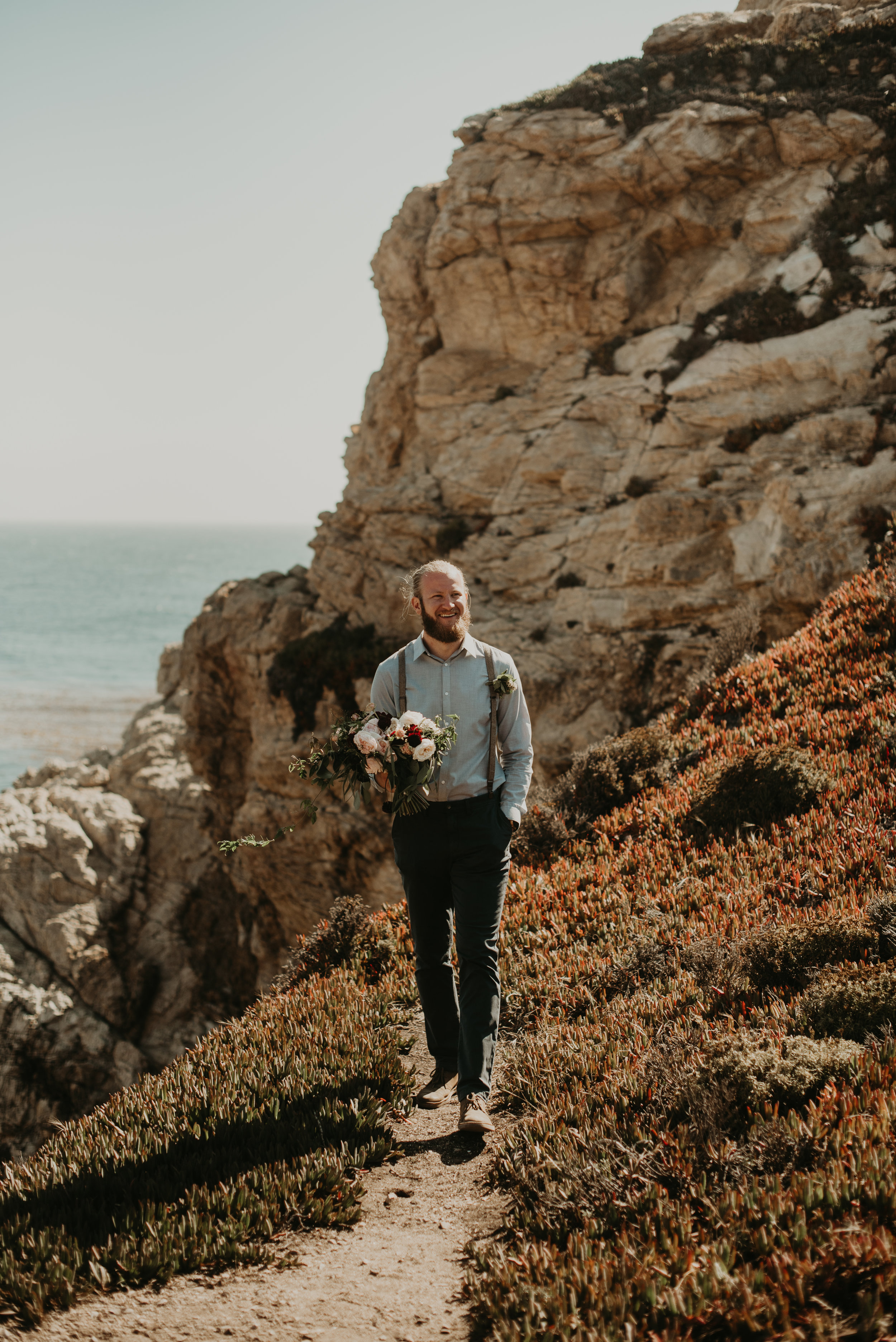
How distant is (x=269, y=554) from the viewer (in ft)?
636

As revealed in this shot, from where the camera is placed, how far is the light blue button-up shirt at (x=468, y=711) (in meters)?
4.86

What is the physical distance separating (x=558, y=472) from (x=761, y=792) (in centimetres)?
1529

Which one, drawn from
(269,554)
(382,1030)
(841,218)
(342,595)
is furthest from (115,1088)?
(269,554)

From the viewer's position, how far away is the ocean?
52188 mm

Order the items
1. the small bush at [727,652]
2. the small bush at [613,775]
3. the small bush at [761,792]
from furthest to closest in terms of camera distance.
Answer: the small bush at [727,652] → the small bush at [613,775] → the small bush at [761,792]

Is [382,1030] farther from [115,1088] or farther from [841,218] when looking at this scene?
[841,218]

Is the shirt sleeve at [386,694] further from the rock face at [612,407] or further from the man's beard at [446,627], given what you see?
the rock face at [612,407]

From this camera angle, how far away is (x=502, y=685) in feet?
16.4

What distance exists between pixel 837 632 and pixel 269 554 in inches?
7490

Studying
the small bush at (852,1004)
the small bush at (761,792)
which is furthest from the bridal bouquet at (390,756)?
the small bush at (761,792)

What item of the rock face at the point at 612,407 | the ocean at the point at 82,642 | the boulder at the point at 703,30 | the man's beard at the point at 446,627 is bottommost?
the ocean at the point at 82,642

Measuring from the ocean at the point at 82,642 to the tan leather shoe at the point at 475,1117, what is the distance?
34.3 m

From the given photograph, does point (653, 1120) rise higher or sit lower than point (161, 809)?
higher

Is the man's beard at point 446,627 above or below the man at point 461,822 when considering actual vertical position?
above
